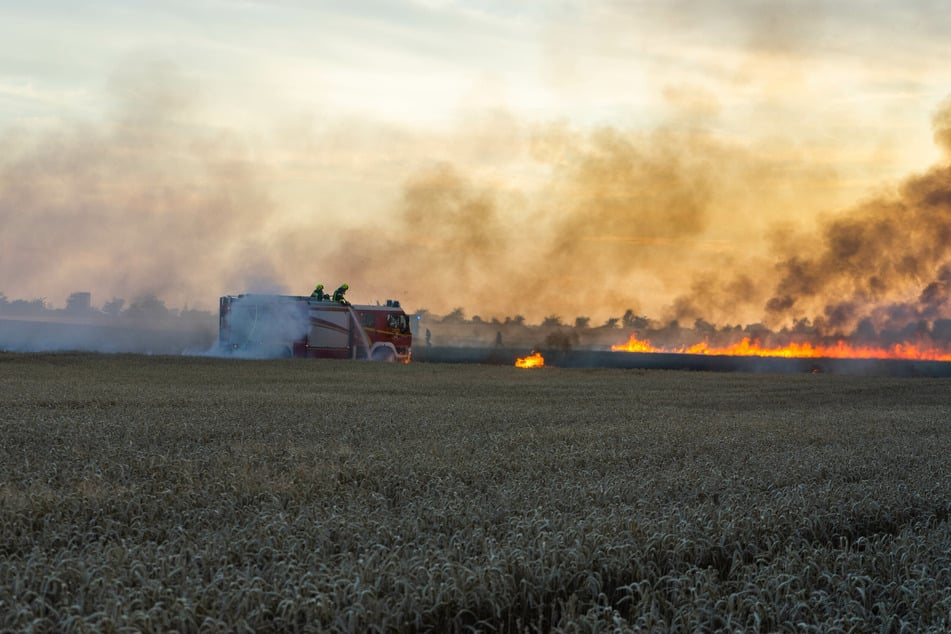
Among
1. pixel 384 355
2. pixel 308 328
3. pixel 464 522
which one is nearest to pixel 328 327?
pixel 308 328

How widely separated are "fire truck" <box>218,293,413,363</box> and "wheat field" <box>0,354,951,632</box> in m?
31.6

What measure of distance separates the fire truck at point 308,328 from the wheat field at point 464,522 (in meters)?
31.6

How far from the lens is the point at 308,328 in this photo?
178 feet

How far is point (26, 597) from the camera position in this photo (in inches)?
263

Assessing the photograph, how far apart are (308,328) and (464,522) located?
150ft

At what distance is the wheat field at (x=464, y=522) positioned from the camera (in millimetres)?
6621

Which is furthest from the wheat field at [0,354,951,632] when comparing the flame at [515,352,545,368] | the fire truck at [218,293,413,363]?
the flame at [515,352,545,368]

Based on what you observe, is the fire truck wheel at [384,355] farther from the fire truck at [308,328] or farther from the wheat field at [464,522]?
the wheat field at [464,522]

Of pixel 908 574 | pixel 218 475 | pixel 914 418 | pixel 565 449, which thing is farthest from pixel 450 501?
pixel 914 418

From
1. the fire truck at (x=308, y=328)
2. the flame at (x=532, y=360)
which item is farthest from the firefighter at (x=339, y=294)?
the flame at (x=532, y=360)

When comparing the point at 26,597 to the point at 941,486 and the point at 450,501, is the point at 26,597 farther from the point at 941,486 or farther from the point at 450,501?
the point at 941,486

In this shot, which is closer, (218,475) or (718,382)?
(218,475)

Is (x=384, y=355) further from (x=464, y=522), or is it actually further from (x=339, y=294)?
(x=464, y=522)

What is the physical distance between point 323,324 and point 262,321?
334 centimetres
